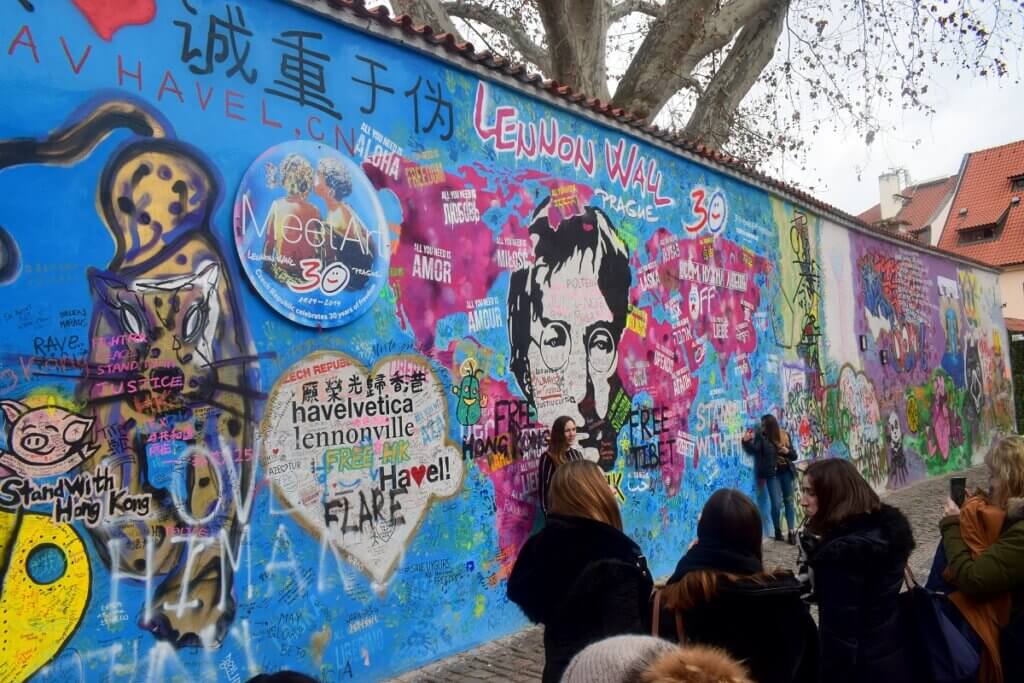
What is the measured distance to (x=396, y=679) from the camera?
5383 millimetres

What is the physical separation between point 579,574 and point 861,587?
1092 mm

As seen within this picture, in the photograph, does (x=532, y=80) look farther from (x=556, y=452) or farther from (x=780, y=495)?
(x=780, y=495)

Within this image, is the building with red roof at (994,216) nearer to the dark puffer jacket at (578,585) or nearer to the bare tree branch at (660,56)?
the bare tree branch at (660,56)

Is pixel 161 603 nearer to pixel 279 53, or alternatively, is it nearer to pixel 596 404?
pixel 279 53

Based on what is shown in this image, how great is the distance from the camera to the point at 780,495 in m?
9.70

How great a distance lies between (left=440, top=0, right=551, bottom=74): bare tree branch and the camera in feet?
49.0

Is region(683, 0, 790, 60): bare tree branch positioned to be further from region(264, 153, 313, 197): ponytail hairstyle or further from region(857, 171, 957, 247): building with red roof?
region(857, 171, 957, 247): building with red roof

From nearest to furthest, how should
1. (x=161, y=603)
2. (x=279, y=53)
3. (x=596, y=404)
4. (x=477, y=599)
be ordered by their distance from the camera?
(x=161, y=603) < (x=279, y=53) < (x=477, y=599) < (x=596, y=404)

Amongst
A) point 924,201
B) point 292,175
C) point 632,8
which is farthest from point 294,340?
point 924,201

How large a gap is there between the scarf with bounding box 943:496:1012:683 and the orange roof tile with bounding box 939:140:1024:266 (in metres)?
36.4

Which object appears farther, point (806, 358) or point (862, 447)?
point (862, 447)

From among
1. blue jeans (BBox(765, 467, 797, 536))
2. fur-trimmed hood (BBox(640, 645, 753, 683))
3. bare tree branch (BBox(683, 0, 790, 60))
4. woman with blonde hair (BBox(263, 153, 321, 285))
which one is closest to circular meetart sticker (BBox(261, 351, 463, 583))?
woman with blonde hair (BBox(263, 153, 321, 285))

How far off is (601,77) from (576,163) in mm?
5958

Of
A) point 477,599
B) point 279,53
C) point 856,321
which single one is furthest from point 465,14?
point 477,599
